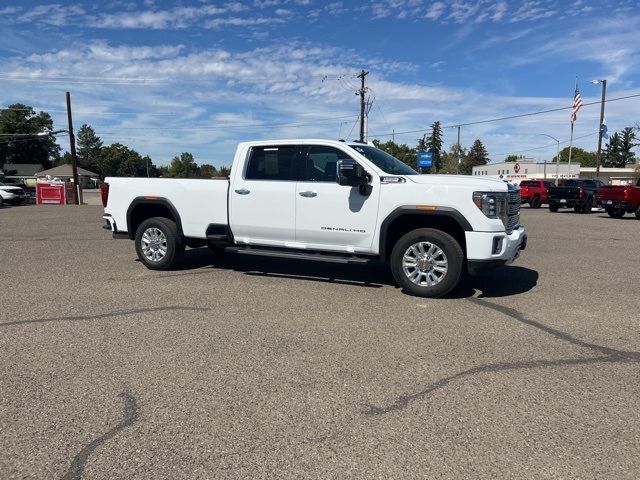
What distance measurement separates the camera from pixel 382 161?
698 centimetres

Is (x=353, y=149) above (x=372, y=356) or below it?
above

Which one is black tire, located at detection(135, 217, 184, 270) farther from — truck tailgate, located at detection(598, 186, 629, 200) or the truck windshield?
truck tailgate, located at detection(598, 186, 629, 200)

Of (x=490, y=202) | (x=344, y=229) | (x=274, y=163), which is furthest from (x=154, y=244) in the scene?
(x=490, y=202)

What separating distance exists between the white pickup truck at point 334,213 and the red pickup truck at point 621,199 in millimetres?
16086

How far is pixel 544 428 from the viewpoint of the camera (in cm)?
315

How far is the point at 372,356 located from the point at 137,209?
18.2ft

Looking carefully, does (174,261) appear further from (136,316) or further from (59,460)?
(59,460)

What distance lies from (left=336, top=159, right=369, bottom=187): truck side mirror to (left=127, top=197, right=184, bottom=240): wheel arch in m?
2.91

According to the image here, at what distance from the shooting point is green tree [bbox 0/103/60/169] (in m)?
87.9

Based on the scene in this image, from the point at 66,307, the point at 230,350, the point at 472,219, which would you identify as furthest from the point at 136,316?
the point at 472,219

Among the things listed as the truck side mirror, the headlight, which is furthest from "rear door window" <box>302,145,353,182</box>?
the headlight

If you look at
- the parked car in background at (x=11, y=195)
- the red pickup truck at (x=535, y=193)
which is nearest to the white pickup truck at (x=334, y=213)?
the parked car in background at (x=11, y=195)

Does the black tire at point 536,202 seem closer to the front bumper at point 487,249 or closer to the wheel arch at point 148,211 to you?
the front bumper at point 487,249

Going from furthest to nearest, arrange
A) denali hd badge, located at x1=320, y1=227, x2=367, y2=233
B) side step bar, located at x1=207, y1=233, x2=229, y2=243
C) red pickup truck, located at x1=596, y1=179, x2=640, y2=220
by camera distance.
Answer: red pickup truck, located at x1=596, y1=179, x2=640, y2=220, side step bar, located at x1=207, y1=233, x2=229, y2=243, denali hd badge, located at x1=320, y1=227, x2=367, y2=233
